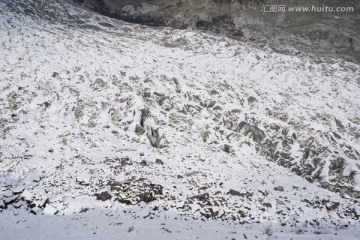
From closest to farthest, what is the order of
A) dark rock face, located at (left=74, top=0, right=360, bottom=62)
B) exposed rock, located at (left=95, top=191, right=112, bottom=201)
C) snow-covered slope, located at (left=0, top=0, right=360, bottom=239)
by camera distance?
exposed rock, located at (left=95, top=191, right=112, bottom=201) < snow-covered slope, located at (left=0, top=0, right=360, bottom=239) < dark rock face, located at (left=74, top=0, right=360, bottom=62)

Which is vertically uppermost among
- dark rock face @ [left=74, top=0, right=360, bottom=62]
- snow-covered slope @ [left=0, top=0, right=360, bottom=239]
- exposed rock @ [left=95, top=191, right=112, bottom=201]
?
dark rock face @ [left=74, top=0, right=360, bottom=62]

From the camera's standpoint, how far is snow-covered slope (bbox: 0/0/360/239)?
511 inches

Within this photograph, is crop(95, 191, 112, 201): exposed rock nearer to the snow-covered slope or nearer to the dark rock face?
the snow-covered slope

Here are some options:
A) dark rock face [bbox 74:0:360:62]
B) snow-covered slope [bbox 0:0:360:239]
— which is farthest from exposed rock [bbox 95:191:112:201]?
dark rock face [bbox 74:0:360:62]

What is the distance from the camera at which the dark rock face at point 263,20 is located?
91.7 ft

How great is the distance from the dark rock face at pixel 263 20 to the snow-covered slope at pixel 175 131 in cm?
268

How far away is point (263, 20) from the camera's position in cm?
3052

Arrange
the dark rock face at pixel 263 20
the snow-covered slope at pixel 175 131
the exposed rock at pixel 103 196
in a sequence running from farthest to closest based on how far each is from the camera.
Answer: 1. the dark rock face at pixel 263 20
2. the snow-covered slope at pixel 175 131
3. the exposed rock at pixel 103 196

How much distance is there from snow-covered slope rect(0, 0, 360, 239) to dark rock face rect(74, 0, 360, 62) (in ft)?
8.79

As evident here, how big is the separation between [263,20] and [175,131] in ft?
63.3

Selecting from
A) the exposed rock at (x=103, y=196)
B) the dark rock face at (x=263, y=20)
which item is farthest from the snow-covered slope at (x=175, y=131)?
the dark rock face at (x=263, y=20)

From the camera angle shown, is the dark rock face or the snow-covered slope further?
the dark rock face

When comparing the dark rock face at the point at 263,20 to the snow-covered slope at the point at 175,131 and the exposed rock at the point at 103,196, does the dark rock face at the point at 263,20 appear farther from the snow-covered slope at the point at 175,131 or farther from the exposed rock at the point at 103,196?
the exposed rock at the point at 103,196

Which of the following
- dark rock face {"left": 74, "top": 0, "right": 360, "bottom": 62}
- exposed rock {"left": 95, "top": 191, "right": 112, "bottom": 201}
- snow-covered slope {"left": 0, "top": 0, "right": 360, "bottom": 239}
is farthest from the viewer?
dark rock face {"left": 74, "top": 0, "right": 360, "bottom": 62}
